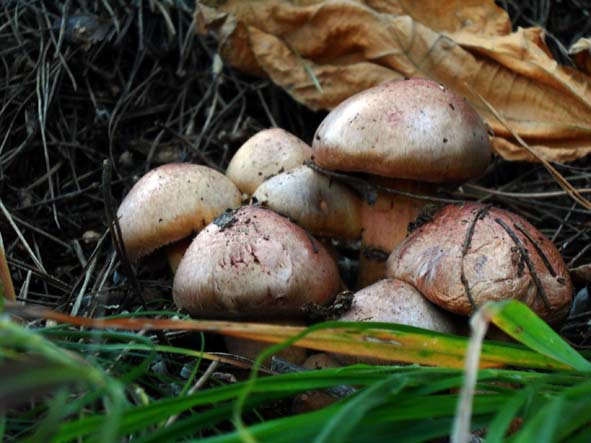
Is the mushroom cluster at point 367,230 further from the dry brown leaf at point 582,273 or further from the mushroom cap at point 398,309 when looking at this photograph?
the dry brown leaf at point 582,273

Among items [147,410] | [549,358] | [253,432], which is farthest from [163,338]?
[549,358]

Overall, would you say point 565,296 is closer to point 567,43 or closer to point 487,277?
point 487,277

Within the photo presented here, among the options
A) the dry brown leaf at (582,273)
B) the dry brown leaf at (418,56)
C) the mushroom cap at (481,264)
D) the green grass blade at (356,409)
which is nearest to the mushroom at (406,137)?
the mushroom cap at (481,264)

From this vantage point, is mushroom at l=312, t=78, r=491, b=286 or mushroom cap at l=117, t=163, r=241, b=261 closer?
mushroom at l=312, t=78, r=491, b=286

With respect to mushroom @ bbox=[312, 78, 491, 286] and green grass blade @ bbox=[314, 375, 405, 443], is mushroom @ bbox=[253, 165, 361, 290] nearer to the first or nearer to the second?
mushroom @ bbox=[312, 78, 491, 286]

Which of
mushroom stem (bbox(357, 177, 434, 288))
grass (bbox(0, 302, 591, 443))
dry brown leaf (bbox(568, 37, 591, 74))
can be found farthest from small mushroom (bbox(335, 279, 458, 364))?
dry brown leaf (bbox(568, 37, 591, 74))
